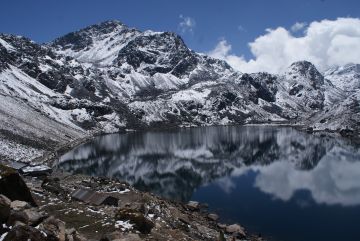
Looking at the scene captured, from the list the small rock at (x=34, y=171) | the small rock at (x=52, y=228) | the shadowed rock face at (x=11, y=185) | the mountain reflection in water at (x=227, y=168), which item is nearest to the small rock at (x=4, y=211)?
the small rock at (x=52, y=228)

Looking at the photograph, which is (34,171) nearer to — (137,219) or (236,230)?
(236,230)

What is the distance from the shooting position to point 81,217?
42.3 meters

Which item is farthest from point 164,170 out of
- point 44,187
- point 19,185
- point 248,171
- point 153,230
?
point 19,185

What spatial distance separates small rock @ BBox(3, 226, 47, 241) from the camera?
2039 centimetres

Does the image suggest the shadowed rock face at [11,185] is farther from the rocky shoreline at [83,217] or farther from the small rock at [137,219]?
the small rock at [137,219]

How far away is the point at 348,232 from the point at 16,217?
208ft

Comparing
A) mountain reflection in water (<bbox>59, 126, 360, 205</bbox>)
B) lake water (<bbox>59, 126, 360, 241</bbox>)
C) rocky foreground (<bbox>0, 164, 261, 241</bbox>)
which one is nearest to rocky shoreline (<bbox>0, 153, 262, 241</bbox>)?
rocky foreground (<bbox>0, 164, 261, 241</bbox>)

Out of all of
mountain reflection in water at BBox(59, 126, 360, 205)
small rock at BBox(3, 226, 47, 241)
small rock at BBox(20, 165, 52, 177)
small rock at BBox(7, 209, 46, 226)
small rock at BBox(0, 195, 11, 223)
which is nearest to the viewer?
small rock at BBox(3, 226, 47, 241)

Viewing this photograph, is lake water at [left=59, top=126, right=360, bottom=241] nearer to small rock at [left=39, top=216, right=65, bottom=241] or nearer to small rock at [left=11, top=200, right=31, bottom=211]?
small rock at [left=11, top=200, right=31, bottom=211]

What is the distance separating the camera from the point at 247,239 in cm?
6397

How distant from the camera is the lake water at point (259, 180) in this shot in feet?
255

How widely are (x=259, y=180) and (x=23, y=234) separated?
110030 millimetres

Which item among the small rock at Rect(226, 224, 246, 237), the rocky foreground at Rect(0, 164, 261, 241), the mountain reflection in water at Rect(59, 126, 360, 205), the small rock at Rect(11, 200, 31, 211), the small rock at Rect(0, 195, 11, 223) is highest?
the small rock at Rect(0, 195, 11, 223)

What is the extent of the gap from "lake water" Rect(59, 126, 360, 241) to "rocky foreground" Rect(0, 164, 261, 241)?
1405 cm
